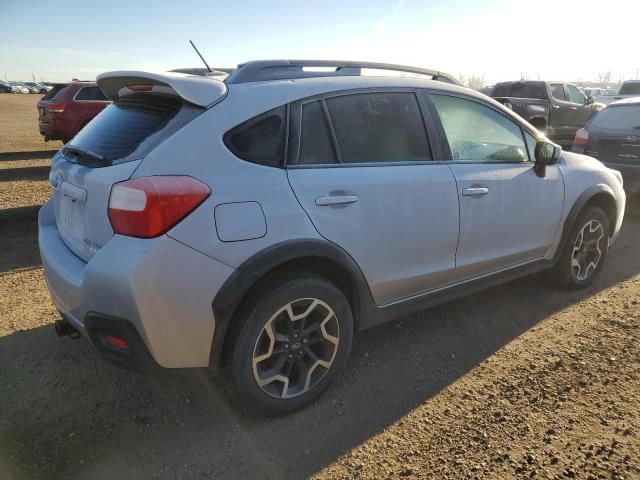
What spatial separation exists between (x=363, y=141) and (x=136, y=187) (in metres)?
1.26

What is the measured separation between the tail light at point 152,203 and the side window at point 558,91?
12.5 meters

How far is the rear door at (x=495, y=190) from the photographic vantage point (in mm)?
3080

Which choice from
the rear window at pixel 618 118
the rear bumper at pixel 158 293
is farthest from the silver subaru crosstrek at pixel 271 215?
the rear window at pixel 618 118

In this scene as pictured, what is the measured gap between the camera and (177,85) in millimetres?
2225

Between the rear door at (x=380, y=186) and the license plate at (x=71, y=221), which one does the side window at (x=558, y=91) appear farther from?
the license plate at (x=71, y=221)

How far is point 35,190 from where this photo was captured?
777 centimetres

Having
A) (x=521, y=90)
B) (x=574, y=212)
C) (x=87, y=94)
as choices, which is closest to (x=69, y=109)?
(x=87, y=94)

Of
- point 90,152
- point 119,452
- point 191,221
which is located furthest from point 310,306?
point 90,152

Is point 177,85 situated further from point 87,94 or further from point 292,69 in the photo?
point 87,94

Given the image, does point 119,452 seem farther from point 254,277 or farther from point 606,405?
point 606,405

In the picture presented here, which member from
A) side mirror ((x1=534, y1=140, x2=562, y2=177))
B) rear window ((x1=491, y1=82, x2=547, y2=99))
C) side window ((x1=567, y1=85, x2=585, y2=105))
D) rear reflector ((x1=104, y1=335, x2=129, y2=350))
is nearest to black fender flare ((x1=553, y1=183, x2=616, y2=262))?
side mirror ((x1=534, y1=140, x2=562, y2=177))

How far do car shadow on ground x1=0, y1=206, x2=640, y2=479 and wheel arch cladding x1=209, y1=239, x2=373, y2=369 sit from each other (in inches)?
12.2

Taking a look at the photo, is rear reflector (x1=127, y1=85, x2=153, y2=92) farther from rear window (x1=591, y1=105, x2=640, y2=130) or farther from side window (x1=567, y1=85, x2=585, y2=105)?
side window (x1=567, y1=85, x2=585, y2=105)

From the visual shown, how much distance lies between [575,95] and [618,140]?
7344mm
